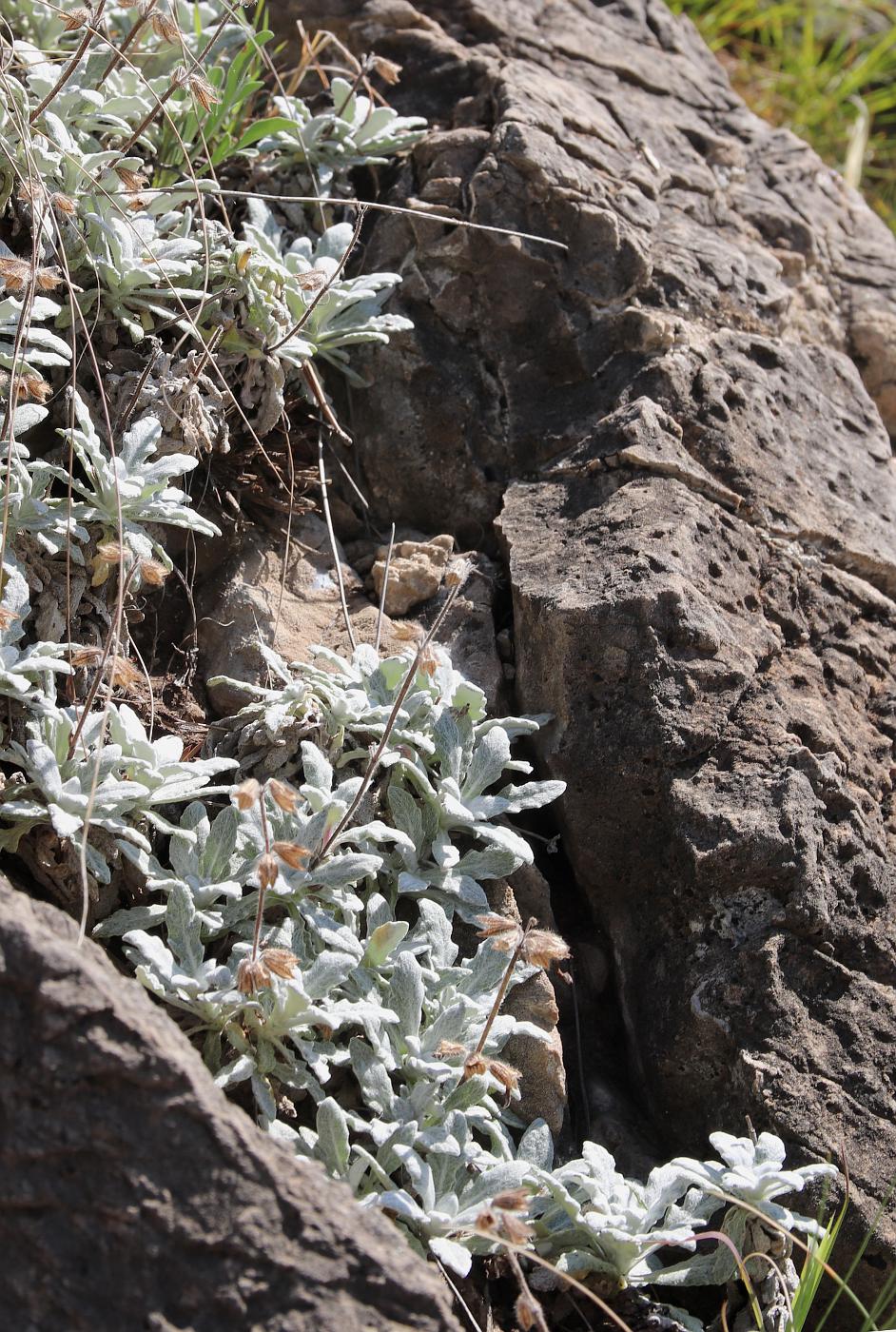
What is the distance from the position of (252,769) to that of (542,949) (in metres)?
0.82

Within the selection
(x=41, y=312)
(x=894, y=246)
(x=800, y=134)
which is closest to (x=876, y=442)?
(x=894, y=246)

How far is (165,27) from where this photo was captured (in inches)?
115

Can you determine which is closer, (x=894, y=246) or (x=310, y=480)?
(x=310, y=480)

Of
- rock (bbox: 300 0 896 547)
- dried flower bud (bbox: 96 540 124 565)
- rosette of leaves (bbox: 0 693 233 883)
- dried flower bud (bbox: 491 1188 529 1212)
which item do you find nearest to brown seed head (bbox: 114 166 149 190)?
rock (bbox: 300 0 896 547)

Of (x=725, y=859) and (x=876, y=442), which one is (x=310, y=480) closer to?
(x=725, y=859)

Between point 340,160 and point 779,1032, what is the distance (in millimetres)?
2726

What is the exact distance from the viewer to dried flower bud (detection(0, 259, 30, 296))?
8.72 ft

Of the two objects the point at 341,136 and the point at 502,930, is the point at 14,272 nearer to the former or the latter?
the point at 341,136

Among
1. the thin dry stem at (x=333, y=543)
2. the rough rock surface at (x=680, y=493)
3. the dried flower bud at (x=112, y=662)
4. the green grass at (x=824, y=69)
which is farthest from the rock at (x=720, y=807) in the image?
the green grass at (x=824, y=69)

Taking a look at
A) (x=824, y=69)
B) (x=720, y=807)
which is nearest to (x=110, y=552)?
(x=720, y=807)

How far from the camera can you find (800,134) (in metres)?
6.73

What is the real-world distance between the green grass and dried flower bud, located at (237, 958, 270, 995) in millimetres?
5887

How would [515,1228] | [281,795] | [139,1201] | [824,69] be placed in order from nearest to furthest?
[139,1201] < [515,1228] < [281,795] < [824,69]

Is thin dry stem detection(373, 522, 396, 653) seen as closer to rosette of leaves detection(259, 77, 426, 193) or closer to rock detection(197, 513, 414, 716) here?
rock detection(197, 513, 414, 716)
